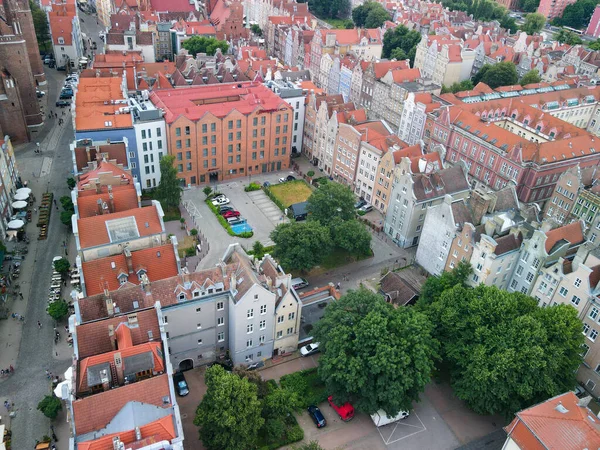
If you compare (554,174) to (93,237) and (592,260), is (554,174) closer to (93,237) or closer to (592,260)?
(592,260)

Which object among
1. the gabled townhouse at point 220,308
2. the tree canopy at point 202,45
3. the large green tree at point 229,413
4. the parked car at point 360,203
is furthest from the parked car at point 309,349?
the tree canopy at point 202,45

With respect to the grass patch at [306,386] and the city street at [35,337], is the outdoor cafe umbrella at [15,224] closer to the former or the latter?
the city street at [35,337]

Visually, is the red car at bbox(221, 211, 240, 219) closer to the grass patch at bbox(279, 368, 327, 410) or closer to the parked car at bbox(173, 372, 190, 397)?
the parked car at bbox(173, 372, 190, 397)

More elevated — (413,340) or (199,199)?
(413,340)

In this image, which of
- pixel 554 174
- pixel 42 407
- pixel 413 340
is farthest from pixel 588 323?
pixel 42 407

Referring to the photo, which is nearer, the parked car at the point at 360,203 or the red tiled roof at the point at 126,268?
the red tiled roof at the point at 126,268

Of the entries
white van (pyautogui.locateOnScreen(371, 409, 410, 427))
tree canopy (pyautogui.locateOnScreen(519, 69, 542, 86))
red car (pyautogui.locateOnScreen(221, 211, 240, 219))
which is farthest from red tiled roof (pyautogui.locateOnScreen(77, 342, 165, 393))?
tree canopy (pyautogui.locateOnScreen(519, 69, 542, 86))

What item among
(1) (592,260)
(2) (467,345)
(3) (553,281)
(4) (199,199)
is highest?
(1) (592,260)

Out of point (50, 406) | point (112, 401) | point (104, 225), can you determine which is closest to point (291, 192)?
point (104, 225)
